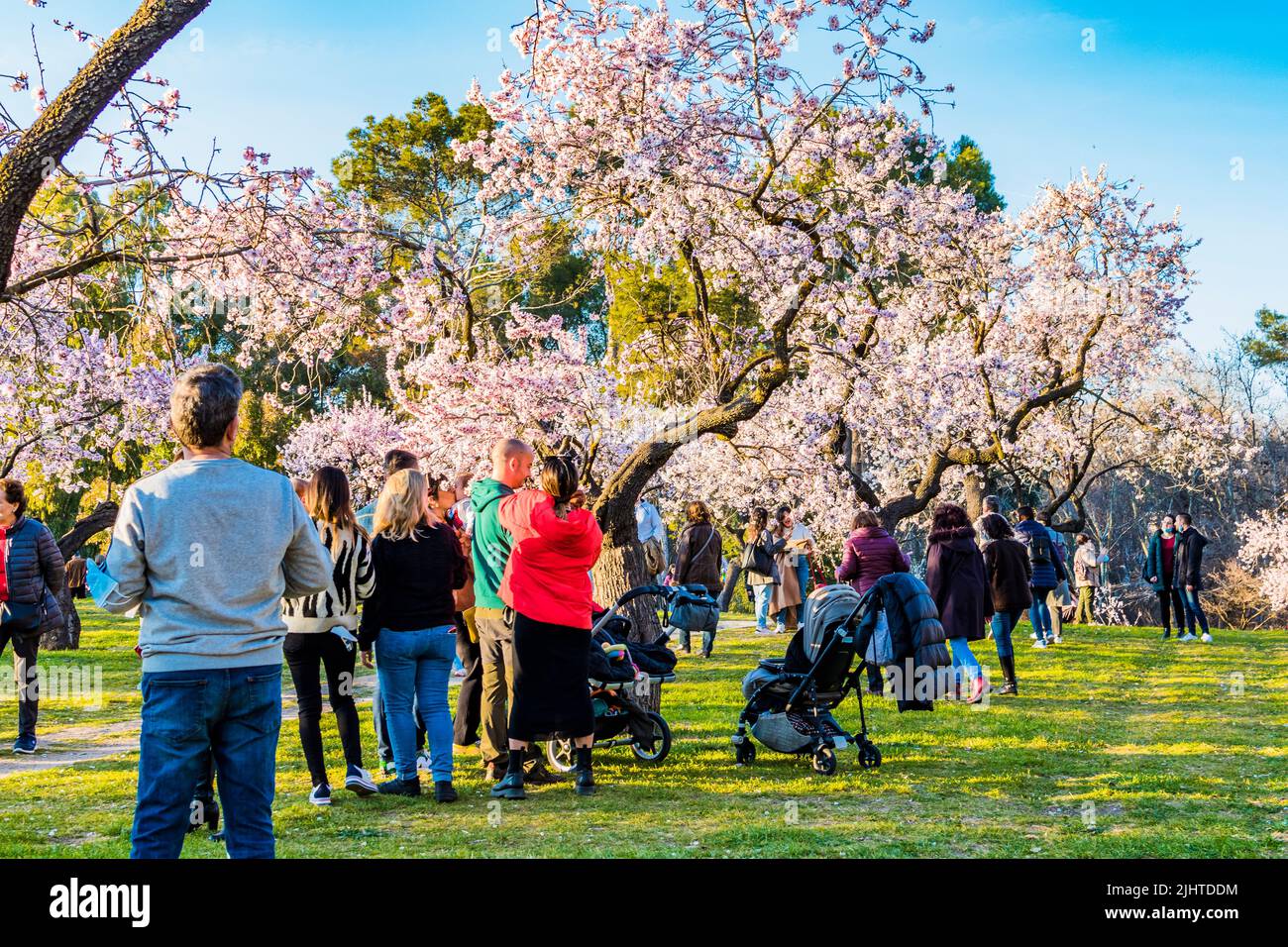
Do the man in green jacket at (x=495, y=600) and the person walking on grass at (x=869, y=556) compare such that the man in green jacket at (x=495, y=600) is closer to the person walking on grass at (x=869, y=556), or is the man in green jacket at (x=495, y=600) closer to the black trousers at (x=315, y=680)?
the black trousers at (x=315, y=680)

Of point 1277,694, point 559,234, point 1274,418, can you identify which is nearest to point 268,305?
point 559,234

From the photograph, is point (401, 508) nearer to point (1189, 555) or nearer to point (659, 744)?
point (659, 744)

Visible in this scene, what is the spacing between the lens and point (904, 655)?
23.9 ft

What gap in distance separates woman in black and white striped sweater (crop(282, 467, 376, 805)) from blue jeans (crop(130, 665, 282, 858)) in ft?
8.11

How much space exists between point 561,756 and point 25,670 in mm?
4244

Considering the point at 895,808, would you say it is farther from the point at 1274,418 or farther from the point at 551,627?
the point at 1274,418

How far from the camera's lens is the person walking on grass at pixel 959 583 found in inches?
404

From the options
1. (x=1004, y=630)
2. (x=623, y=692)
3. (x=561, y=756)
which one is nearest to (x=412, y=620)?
(x=561, y=756)

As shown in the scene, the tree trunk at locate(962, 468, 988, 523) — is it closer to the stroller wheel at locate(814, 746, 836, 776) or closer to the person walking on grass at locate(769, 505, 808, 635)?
the person walking on grass at locate(769, 505, 808, 635)

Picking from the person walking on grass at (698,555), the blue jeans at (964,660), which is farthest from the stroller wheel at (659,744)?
the person walking on grass at (698,555)

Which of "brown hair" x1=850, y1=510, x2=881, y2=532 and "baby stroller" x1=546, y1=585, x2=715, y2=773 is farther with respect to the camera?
"brown hair" x1=850, y1=510, x2=881, y2=532

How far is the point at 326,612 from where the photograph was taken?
20.3 feet

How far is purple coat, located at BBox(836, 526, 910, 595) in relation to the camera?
9.74 m

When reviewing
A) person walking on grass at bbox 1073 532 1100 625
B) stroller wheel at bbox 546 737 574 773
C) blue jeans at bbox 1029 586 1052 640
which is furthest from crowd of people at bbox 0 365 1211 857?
person walking on grass at bbox 1073 532 1100 625
